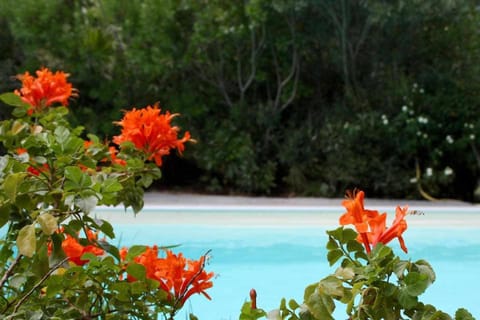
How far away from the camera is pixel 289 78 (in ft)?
32.3

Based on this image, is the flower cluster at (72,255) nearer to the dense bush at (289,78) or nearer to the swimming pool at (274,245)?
the swimming pool at (274,245)

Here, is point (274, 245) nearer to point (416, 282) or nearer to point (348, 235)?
point (348, 235)

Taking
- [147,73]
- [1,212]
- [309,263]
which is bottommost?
[309,263]

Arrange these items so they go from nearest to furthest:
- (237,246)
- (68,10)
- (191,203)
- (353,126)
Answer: (237,246), (191,203), (353,126), (68,10)

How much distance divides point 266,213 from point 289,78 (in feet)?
8.90

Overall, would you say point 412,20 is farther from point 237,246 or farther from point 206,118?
point 237,246

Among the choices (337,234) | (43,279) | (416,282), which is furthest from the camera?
(43,279)

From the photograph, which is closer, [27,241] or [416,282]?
[416,282]


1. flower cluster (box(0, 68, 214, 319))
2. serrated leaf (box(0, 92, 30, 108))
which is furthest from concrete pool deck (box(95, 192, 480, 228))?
flower cluster (box(0, 68, 214, 319))

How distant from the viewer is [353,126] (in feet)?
30.2

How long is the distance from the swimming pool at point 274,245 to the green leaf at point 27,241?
2.66m

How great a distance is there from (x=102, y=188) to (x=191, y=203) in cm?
747

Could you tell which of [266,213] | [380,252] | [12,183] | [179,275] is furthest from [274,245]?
[380,252]

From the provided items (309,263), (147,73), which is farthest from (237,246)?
(147,73)
